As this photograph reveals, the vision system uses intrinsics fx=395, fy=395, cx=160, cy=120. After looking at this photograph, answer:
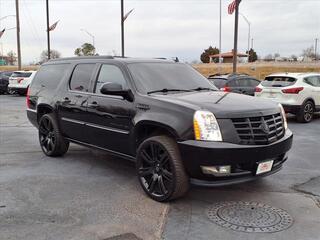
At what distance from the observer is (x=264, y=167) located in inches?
186

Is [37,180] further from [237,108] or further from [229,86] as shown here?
[229,86]

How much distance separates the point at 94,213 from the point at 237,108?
6.78 ft

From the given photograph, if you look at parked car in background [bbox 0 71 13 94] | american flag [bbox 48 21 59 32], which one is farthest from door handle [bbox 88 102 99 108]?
american flag [bbox 48 21 59 32]

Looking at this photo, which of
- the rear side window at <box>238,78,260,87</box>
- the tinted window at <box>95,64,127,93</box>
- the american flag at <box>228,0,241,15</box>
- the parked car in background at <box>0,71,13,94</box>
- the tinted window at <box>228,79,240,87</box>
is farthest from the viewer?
the parked car in background at <box>0,71,13,94</box>

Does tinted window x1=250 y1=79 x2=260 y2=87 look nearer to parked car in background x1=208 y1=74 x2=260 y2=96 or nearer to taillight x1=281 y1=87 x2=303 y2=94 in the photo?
parked car in background x1=208 y1=74 x2=260 y2=96

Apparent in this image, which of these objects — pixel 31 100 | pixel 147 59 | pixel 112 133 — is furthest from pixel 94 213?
pixel 31 100

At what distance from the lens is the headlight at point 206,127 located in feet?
14.5

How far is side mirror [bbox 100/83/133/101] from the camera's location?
527 centimetres

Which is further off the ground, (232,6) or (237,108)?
(232,6)

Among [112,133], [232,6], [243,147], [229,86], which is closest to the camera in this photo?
[243,147]

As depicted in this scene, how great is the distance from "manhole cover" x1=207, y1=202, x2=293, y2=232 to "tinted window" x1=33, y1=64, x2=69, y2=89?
3.77m

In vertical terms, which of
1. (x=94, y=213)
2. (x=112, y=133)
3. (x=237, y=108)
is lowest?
(x=94, y=213)

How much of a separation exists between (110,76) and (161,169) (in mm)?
1791

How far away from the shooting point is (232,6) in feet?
72.7
